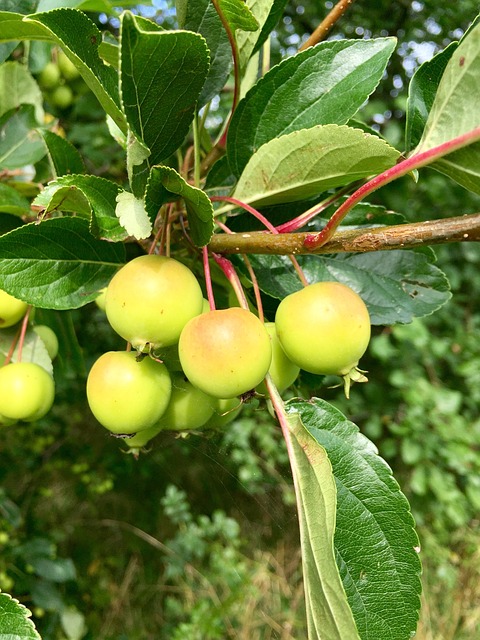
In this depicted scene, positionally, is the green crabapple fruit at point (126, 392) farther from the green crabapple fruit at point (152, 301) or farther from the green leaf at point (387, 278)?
the green leaf at point (387, 278)

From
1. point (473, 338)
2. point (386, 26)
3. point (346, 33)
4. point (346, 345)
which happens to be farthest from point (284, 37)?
A: point (346, 345)

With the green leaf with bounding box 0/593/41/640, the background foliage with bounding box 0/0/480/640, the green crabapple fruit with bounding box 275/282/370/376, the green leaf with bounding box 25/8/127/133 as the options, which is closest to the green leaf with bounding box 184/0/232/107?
the green leaf with bounding box 25/8/127/133

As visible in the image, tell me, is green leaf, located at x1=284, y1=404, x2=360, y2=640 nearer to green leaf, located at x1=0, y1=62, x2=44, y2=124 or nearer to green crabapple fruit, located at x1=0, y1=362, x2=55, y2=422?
green crabapple fruit, located at x1=0, y1=362, x2=55, y2=422

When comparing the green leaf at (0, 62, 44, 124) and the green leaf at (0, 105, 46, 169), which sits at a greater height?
the green leaf at (0, 62, 44, 124)

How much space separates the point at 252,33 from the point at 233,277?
333 millimetres

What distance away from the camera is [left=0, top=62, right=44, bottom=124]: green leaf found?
1.06 metres

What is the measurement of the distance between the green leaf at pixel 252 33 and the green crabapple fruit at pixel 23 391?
0.52m

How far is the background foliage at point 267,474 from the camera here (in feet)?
8.86

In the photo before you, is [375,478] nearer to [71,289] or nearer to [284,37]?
[71,289]

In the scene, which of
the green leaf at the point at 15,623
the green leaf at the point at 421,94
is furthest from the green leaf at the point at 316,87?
the green leaf at the point at 15,623

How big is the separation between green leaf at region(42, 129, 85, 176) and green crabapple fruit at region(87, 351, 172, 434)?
32cm

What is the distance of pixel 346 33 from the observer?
319 cm

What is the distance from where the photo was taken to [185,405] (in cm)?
68

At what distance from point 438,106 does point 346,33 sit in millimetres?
A: 3030
